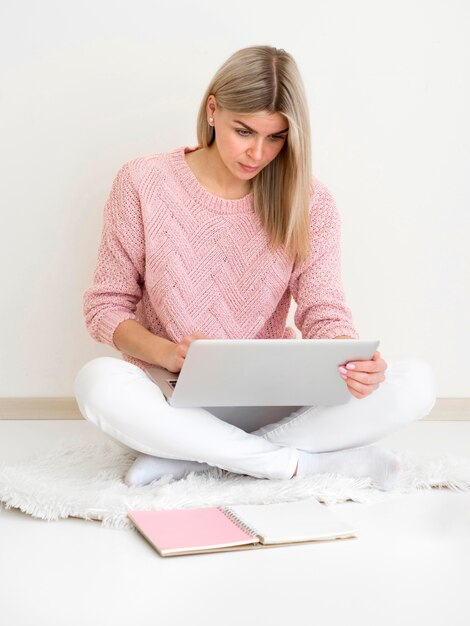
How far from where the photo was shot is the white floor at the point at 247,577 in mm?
1248

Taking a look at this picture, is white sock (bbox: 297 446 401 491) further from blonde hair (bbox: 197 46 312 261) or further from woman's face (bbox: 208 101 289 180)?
woman's face (bbox: 208 101 289 180)

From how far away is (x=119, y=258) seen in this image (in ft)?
6.83

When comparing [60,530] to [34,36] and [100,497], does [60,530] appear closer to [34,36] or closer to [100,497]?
[100,497]

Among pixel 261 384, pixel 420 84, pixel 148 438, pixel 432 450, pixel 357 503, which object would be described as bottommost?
pixel 432 450

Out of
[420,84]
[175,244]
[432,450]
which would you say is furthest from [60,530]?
[420,84]

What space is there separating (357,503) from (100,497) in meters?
0.48

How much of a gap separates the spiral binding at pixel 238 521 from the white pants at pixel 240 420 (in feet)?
0.61

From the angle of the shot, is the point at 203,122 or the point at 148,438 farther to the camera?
the point at 203,122

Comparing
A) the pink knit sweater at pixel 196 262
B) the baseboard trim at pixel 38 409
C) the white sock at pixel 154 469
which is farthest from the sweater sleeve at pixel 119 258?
the baseboard trim at pixel 38 409

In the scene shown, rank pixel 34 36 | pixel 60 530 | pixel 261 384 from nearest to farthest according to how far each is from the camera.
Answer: pixel 60 530 < pixel 261 384 < pixel 34 36

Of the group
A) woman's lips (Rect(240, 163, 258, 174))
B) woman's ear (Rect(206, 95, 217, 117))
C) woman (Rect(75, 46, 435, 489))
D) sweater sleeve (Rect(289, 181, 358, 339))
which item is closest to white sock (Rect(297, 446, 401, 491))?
woman (Rect(75, 46, 435, 489))

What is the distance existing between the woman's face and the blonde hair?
17 millimetres

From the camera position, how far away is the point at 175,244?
2.07 metres

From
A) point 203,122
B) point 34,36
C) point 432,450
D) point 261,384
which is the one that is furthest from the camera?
point 34,36
